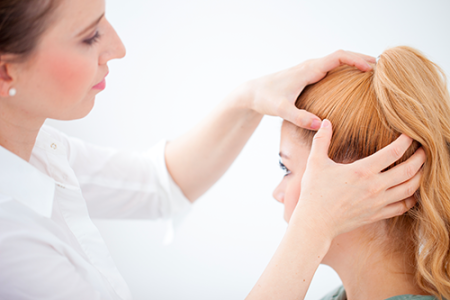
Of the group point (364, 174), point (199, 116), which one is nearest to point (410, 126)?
point (364, 174)

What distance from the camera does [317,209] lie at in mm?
744

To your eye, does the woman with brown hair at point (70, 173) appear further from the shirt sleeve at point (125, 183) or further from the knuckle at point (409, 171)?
the shirt sleeve at point (125, 183)

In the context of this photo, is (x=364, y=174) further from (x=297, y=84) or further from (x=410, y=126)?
(x=297, y=84)

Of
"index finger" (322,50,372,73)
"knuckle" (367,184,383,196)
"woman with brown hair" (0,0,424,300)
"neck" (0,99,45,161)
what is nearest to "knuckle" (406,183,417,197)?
"woman with brown hair" (0,0,424,300)

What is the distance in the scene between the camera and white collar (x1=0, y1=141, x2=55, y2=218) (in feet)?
2.46

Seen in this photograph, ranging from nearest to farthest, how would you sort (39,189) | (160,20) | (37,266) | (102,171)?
(37,266) → (39,189) → (102,171) → (160,20)

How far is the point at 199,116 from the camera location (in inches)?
78.5

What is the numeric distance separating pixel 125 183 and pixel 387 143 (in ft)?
2.80

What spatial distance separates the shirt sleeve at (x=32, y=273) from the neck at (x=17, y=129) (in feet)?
0.85

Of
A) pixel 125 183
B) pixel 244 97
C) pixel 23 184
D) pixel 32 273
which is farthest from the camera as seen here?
pixel 125 183

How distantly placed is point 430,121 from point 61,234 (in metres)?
0.93

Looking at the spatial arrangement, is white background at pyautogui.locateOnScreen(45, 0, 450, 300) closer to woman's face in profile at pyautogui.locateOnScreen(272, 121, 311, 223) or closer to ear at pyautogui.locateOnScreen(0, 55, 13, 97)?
woman's face in profile at pyautogui.locateOnScreen(272, 121, 311, 223)

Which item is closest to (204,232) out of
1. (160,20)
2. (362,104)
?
(160,20)

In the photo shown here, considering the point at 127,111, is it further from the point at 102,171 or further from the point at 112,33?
the point at 112,33
